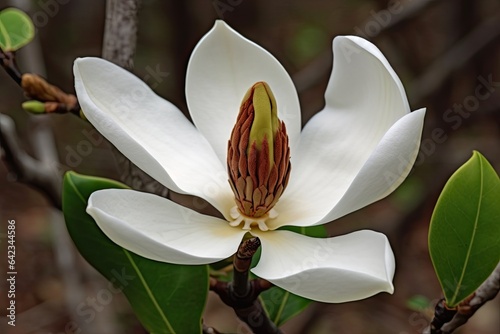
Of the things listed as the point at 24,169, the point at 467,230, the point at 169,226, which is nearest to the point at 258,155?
the point at 169,226

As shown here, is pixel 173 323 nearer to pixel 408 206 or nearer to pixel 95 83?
pixel 95 83

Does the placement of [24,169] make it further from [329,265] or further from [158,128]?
[329,265]

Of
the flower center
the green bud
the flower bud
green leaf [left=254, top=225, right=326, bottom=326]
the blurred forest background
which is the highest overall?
the flower bud

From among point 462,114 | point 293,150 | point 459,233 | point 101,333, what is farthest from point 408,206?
point 459,233

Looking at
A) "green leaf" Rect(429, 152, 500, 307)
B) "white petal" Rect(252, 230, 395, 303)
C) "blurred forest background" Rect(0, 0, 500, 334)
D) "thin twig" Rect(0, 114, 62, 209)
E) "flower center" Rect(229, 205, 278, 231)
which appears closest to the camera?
"white petal" Rect(252, 230, 395, 303)

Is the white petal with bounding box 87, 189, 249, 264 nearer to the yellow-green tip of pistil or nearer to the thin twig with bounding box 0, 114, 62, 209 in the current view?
the yellow-green tip of pistil

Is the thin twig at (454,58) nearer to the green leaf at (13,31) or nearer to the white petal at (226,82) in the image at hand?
the white petal at (226,82)

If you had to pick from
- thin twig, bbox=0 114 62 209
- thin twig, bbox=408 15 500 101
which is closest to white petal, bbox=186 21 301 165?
thin twig, bbox=0 114 62 209

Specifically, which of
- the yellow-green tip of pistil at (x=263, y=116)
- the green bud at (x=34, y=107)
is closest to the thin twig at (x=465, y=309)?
the yellow-green tip of pistil at (x=263, y=116)
